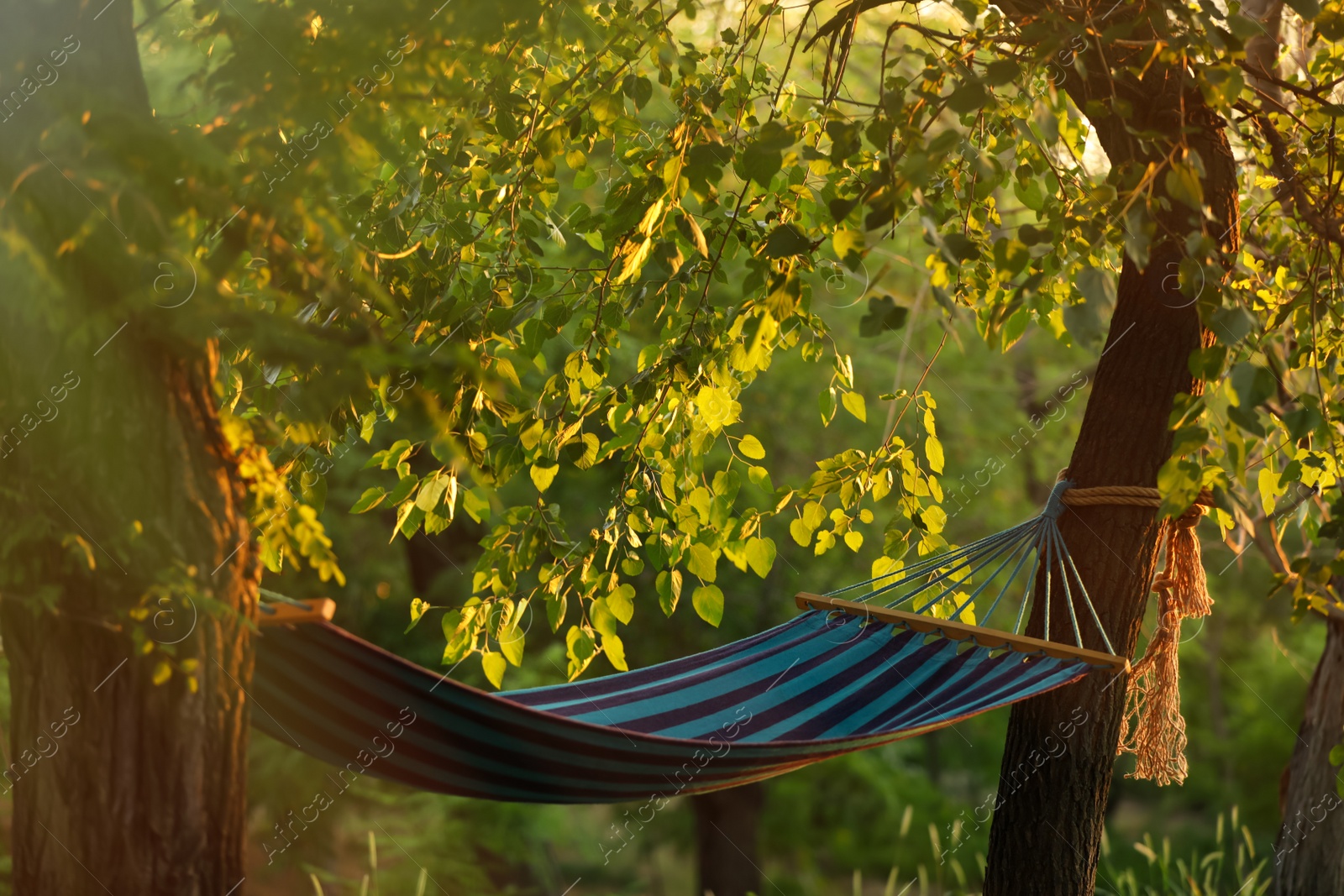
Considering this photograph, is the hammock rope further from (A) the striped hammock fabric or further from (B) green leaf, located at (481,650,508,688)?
(B) green leaf, located at (481,650,508,688)

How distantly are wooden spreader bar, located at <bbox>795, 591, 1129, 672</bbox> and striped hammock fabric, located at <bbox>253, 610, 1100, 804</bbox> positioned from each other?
0.05 feet

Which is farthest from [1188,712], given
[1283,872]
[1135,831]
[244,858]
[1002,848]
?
[244,858]

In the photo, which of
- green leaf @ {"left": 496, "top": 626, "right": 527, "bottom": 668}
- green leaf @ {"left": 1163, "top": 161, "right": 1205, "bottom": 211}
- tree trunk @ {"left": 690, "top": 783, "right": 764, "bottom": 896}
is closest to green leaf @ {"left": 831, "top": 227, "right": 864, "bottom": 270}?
green leaf @ {"left": 1163, "top": 161, "right": 1205, "bottom": 211}

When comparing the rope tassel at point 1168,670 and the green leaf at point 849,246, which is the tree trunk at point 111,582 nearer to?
the green leaf at point 849,246

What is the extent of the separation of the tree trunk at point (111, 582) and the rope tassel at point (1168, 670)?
5.24 ft

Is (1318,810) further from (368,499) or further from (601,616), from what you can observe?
(368,499)

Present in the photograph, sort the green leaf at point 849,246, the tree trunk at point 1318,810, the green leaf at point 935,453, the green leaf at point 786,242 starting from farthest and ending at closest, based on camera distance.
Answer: the tree trunk at point 1318,810
the green leaf at point 935,453
the green leaf at point 786,242
the green leaf at point 849,246

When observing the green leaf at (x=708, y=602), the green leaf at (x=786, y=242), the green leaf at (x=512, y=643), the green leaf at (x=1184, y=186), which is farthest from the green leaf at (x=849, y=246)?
the green leaf at (x=512, y=643)

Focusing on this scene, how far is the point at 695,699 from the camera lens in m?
2.06

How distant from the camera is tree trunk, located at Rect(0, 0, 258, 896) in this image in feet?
3.71

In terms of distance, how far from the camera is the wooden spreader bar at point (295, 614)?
4.40ft

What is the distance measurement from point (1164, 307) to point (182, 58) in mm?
4810

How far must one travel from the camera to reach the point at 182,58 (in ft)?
16.5

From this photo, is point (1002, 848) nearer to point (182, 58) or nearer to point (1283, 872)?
point (1283, 872)
